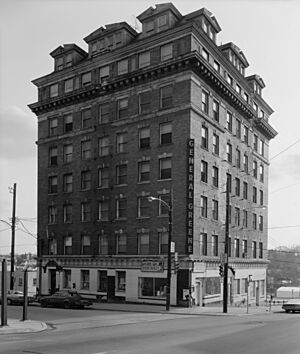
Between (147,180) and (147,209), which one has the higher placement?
(147,180)

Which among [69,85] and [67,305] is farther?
[69,85]

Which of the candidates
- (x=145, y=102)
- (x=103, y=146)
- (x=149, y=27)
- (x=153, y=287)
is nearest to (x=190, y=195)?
(x=153, y=287)

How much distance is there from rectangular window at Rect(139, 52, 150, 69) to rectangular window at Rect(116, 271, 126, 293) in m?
19.2

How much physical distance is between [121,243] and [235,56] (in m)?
24.2

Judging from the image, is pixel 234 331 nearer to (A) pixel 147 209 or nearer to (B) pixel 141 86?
(A) pixel 147 209

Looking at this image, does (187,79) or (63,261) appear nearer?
(187,79)

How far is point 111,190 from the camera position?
1756 inches

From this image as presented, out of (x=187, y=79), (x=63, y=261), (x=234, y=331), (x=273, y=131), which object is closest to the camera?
(x=234, y=331)

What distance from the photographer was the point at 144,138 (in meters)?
42.8

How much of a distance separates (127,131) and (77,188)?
8443 mm

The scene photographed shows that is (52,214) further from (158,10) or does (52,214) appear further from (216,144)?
(158,10)

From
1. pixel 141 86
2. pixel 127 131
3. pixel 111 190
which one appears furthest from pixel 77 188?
pixel 141 86

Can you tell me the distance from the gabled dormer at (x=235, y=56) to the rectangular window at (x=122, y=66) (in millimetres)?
11484

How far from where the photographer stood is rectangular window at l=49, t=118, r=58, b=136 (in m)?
50.5
